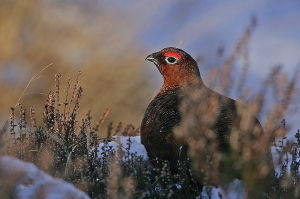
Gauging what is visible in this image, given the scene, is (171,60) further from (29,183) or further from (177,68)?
(29,183)

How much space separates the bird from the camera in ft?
10.0

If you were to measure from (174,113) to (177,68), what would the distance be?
0.68 metres

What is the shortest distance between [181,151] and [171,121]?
236 millimetres

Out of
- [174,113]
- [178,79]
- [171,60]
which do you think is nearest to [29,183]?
[174,113]

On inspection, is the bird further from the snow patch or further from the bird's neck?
the snow patch

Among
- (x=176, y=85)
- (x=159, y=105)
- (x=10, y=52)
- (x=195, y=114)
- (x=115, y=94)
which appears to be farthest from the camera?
(x=10, y=52)

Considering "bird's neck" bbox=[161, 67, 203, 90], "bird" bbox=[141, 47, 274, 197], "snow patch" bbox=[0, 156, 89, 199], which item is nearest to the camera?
"snow patch" bbox=[0, 156, 89, 199]

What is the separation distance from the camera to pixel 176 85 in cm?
384

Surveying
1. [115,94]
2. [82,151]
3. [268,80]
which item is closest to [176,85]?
[82,151]

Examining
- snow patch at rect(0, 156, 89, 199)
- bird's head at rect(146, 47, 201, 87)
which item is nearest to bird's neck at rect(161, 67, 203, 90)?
bird's head at rect(146, 47, 201, 87)

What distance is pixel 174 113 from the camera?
3287 mm

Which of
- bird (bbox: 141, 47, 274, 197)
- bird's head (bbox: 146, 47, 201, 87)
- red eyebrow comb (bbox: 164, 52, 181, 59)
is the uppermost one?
red eyebrow comb (bbox: 164, 52, 181, 59)

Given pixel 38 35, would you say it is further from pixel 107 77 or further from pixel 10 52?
pixel 107 77

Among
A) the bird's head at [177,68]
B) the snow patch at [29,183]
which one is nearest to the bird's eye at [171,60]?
the bird's head at [177,68]
